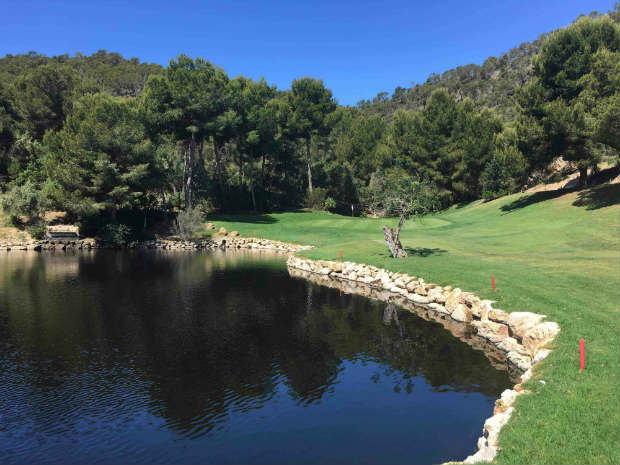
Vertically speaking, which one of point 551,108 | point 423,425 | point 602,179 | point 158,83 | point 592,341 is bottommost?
point 423,425

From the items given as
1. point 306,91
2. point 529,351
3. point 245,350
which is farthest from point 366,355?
point 306,91

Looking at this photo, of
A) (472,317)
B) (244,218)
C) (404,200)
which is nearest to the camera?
Answer: (472,317)

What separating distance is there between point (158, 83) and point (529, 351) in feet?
221

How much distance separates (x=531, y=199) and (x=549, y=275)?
44.2 metres

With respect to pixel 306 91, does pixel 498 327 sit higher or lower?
lower

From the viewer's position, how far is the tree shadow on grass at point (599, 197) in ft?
153

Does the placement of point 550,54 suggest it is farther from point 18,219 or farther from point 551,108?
point 18,219

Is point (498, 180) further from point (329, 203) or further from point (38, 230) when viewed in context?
point (38, 230)

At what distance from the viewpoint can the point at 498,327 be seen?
20.5 meters

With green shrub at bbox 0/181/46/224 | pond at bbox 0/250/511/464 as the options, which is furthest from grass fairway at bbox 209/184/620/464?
green shrub at bbox 0/181/46/224

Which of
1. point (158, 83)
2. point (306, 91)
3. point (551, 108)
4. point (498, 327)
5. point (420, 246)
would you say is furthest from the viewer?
point (306, 91)

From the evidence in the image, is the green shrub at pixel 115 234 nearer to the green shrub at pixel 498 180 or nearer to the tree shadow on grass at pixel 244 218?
the tree shadow on grass at pixel 244 218

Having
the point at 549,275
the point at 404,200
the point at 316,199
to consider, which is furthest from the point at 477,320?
the point at 316,199

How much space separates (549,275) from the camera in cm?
2458
